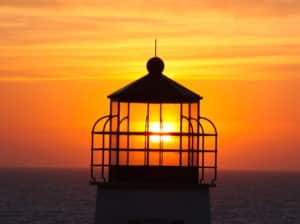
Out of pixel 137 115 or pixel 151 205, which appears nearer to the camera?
pixel 151 205

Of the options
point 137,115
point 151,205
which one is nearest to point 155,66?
point 137,115

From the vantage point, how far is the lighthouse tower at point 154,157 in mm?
14117

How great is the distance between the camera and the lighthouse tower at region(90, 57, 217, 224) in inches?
556

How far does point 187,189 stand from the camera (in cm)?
1420

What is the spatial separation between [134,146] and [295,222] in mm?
49836

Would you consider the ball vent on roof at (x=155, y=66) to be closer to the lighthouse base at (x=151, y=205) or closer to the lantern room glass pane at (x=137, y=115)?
the lantern room glass pane at (x=137, y=115)

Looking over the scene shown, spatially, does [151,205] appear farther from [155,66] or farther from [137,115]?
[155,66]

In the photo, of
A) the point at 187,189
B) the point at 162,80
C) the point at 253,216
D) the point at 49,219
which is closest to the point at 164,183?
the point at 187,189

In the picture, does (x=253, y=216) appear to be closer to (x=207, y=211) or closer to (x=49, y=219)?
(x=49, y=219)

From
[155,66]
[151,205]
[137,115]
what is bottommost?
[151,205]

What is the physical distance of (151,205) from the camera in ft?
46.3

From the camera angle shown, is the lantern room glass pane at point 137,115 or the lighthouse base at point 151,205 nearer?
the lighthouse base at point 151,205

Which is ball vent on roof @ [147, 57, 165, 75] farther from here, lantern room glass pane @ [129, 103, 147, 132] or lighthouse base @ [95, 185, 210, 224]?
lighthouse base @ [95, 185, 210, 224]

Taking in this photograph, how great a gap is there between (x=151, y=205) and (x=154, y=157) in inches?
28.6
